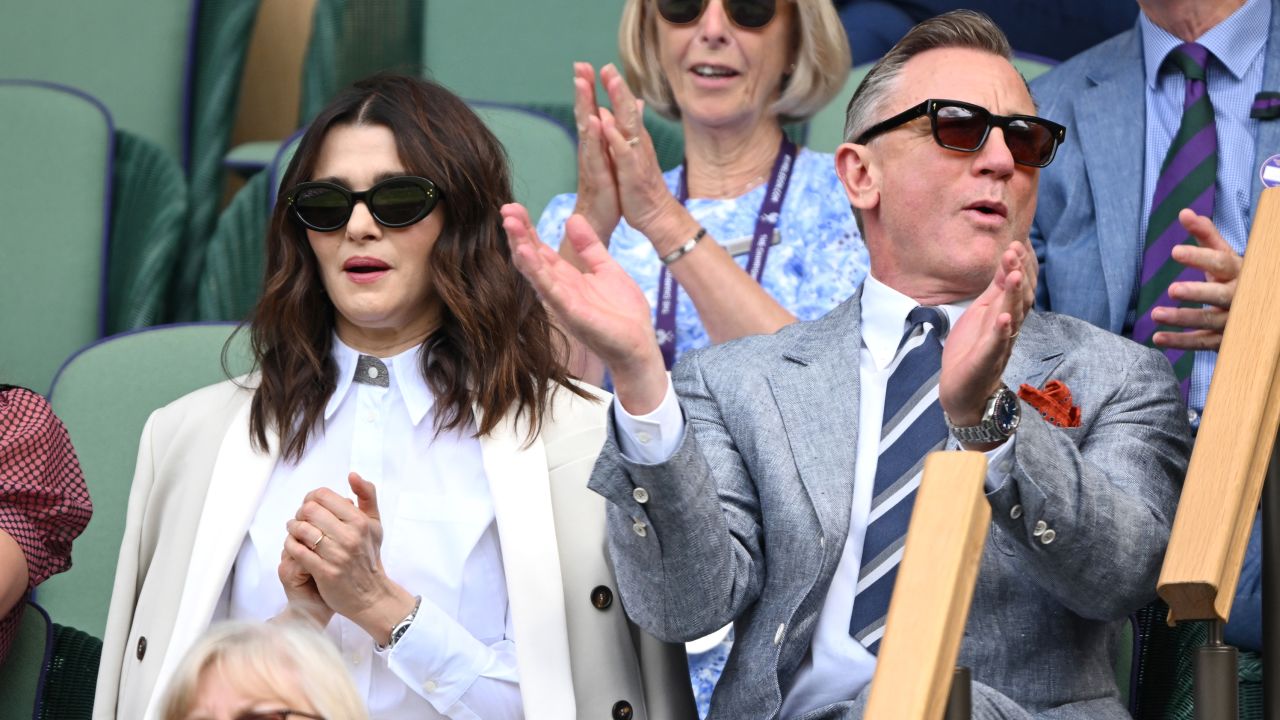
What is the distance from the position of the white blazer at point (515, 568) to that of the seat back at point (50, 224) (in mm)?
1250

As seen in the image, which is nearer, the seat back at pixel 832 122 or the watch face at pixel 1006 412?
the watch face at pixel 1006 412

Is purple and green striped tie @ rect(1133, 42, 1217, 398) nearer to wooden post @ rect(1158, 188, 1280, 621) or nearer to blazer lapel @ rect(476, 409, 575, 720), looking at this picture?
wooden post @ rect(1158, 188, 1280, 621)

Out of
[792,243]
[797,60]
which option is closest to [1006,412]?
[792,243]

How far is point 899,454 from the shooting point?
248 cm

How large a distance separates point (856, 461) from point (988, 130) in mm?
527

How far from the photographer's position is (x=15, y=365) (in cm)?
388

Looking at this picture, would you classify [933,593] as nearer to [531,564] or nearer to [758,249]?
[531,564]

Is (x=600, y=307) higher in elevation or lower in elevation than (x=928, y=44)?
lower

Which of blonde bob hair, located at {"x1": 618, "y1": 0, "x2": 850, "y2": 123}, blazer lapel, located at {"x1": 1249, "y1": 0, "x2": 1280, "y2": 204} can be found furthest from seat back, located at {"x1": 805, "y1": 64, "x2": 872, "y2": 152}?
blazer lapel, located at {"x1": 1249, "y1": 0, "x2": 1280, "y2": 204}

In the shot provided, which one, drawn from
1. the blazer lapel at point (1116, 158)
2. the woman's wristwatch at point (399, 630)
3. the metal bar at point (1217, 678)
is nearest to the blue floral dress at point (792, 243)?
the blazer lapel at point (1116, 158)

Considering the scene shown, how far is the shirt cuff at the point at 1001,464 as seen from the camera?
7.05 feet

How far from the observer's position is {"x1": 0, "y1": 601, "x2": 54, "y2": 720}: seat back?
8.84 ft

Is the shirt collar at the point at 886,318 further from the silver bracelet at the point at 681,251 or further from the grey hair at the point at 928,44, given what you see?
the silver bracelet at the point at 681,251

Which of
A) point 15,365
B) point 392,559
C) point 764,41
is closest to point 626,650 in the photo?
point 392,559
